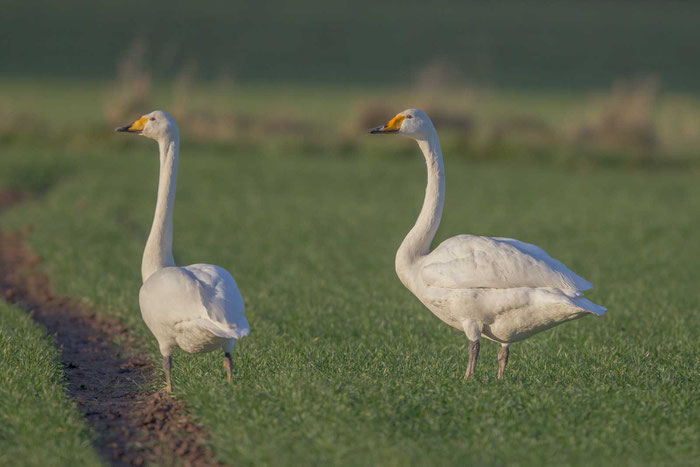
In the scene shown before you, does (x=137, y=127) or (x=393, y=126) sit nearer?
(x=393, y=126)

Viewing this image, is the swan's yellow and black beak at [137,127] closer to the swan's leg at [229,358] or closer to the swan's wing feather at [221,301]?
the swan's wing feather at [221,301]

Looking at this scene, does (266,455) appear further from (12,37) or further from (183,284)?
(12,37)

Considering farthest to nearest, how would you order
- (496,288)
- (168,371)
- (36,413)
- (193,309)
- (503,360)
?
(503,360) → (168,371) → (496,288) → (193,309) → (36,413)


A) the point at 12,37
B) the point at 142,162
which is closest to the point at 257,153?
the point at 142,162

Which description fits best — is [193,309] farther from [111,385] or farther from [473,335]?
[473,335]

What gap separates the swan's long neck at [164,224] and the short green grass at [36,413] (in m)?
1.09

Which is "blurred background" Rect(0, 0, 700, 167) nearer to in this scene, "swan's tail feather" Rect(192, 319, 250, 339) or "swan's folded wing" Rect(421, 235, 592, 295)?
"swan's folded wing" Rect(421, 235, 592, 295)

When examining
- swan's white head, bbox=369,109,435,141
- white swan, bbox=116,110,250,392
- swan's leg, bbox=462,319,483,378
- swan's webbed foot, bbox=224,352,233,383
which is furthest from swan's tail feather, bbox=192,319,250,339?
swan's white head, bbox=369,109,435,141

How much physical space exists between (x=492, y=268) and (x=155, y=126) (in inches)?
115

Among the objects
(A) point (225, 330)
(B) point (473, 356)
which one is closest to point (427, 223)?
(B) point (473, 356)

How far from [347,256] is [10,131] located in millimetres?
16456

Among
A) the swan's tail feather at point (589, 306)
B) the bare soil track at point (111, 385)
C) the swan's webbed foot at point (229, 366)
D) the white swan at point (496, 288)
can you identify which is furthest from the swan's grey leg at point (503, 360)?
the bare soil track at point (111, 385)

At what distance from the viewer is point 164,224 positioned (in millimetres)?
7199

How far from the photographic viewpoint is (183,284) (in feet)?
20.9
